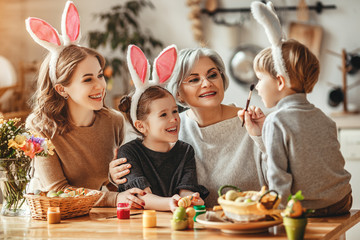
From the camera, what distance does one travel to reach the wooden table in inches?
62.7

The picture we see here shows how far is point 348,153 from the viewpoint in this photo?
4.45 m

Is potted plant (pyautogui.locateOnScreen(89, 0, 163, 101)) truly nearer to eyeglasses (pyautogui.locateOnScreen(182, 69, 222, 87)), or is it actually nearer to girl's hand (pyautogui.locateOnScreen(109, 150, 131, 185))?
eyeglasses (pyautogui.locateOnScreen(182, 69, 222, 87))

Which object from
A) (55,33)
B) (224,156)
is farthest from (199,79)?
(55,33)

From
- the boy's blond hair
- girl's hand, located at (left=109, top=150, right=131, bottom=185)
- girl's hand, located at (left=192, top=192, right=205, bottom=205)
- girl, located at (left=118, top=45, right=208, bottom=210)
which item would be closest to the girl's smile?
girl, located at (left=118, top=45, right=208, bottom=210)

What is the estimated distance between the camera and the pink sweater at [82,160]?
2.15 m

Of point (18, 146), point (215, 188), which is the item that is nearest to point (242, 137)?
point (215, 188)

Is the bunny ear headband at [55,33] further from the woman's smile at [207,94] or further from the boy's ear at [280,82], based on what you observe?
the boy's ear at [280,82]

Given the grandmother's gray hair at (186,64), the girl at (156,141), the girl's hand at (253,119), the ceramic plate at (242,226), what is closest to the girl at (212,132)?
the grandmother's gray hair at (186,64)

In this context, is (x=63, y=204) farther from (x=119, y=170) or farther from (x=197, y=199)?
(x=197, y=199)

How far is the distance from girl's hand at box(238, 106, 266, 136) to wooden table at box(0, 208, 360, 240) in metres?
0.41

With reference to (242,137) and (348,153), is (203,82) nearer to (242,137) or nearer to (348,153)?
(242,137)

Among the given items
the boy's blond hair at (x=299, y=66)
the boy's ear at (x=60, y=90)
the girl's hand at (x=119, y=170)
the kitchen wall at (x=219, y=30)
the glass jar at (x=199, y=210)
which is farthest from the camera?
the kitchen wall at (x=219, y=30)

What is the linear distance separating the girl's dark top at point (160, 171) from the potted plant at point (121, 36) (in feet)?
9.35

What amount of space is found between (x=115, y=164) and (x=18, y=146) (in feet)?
1.21
